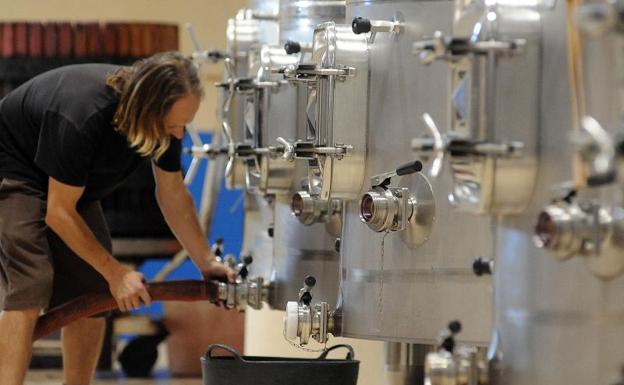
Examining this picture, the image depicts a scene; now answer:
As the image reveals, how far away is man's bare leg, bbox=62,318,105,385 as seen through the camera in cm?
477

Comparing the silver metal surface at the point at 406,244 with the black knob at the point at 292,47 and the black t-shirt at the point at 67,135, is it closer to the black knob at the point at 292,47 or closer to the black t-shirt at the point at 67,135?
the black knob at the point at 292,47

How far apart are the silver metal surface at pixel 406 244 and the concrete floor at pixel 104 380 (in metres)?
2.75

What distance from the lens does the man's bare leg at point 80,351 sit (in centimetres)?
477

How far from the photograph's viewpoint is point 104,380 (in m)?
6.39

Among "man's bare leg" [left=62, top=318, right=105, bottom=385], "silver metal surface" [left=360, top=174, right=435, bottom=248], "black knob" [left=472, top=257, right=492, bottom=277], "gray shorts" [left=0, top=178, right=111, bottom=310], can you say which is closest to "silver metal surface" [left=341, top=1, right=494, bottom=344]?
"silver metal surface" [left=360, top=174, right=435, bottom=248]

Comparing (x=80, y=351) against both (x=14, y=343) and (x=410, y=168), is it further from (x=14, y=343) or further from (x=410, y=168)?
(x=410, y=168)

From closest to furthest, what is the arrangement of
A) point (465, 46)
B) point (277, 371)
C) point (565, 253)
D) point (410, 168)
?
1. point (565, 253)
2. point (465, 46)
3. point (410, 168)
4. point (277, 371)

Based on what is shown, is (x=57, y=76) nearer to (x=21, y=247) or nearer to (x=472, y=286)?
(x=21, y=247)

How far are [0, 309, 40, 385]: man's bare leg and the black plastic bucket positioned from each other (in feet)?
2.84

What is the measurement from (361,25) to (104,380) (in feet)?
11.2

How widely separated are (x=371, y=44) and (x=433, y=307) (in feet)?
2.46

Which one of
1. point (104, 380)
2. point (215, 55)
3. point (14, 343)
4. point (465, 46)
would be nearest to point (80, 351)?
point (14, 343)

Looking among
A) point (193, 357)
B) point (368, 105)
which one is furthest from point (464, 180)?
point (193, 357)

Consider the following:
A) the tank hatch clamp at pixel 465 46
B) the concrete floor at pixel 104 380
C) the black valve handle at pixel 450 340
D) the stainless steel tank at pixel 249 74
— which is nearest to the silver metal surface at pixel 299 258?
the stainless steel tank at pixel 249 74
